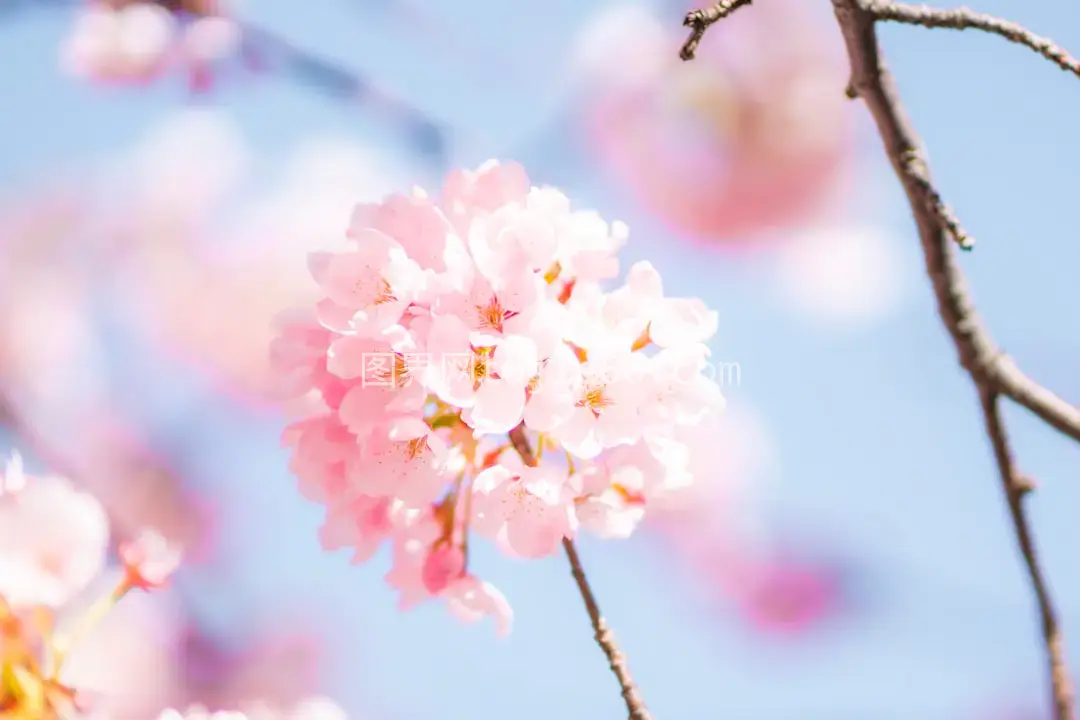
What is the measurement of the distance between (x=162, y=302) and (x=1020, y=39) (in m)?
1.09

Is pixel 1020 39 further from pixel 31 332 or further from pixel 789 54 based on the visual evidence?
pixel 31 332

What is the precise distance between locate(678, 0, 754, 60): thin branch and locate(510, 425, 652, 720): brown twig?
0.59ft

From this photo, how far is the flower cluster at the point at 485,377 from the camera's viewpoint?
0.34m

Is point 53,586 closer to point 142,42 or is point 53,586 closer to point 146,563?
point 146,563

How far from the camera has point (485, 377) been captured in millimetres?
343

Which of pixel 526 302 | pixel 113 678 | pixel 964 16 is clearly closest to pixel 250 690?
pixel 113 678

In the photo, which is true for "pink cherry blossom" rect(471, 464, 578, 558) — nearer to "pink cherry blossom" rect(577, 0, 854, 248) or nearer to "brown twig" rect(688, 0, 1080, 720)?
"brown twig" rect(688, 0, 1080, 720)

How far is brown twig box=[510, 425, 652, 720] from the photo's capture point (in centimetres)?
33

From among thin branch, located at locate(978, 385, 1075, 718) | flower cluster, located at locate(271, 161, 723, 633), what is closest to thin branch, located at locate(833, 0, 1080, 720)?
thin branch, located at locate(978, 385, 1075, 718)

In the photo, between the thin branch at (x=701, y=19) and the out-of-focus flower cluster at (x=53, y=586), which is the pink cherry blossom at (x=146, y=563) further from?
the thin branch at (x=701, y=19)

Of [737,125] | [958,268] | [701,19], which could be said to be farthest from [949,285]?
[737,125]

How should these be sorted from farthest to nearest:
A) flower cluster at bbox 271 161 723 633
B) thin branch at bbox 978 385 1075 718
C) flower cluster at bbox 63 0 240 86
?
1. flower cluster at bbox 63 0 240 86
2. flower cluster at bbox 271 161 723 633
3. thin branch at bbox 978 385 1075 718

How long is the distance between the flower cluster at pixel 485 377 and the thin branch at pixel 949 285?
0.11 meters

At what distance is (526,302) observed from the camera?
0.35 meters
